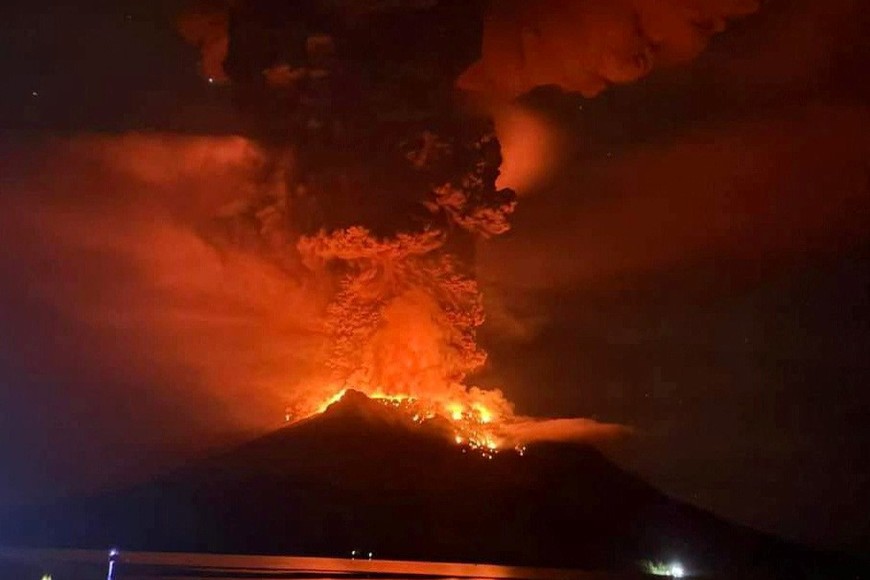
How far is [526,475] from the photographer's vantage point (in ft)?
182

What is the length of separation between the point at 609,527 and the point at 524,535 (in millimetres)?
5529

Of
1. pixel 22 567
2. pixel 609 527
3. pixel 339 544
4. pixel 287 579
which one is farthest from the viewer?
pixel 609 527

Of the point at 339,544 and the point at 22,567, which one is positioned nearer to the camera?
the point at 22,567

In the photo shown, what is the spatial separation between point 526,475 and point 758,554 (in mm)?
12997

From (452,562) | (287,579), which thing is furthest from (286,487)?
(287,579)

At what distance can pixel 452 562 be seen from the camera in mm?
40844

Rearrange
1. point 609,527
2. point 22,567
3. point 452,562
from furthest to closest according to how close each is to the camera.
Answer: point 609,527
point 452,562
point 22,567

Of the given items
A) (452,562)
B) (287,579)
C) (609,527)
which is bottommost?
Result: (287,579)

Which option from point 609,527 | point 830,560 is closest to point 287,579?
point 609,527

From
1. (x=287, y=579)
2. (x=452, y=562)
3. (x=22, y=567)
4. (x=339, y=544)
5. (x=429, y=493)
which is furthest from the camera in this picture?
(x=429, y=493)

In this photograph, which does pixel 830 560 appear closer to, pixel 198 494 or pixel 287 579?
pixel 198 494

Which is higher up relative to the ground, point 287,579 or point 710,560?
point 710,560

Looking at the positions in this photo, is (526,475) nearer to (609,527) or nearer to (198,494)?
(609,527)

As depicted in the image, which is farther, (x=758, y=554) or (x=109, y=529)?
(x=758, y=554)
